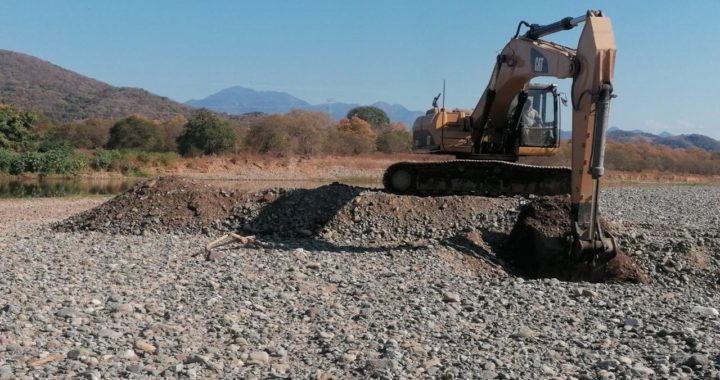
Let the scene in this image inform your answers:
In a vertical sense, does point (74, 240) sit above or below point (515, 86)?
below

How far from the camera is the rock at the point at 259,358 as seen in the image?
18.7 ft

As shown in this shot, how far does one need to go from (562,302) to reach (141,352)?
14.9ft

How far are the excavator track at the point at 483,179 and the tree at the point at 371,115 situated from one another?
2455 inches

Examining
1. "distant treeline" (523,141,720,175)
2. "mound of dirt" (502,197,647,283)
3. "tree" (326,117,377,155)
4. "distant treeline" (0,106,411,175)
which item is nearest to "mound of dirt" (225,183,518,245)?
"mound of dirt" (502,197,647,283)

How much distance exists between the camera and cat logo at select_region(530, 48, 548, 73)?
37.9ft

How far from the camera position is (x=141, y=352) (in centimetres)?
577

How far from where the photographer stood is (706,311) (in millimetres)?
7699

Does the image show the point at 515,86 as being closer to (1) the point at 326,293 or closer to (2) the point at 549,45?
(2) the point at 549,45

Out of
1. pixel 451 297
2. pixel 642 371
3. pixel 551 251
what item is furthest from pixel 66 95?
pixel 642 371

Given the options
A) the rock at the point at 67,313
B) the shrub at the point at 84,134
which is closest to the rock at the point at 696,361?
the rock at the point at 67,313

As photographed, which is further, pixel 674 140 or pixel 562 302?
pixel 674 140

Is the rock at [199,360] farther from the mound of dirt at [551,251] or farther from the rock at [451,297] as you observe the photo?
the mound of dirt at [551,251]

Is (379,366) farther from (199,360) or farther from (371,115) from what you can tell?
(371,115)

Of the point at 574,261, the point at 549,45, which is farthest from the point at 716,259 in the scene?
the point at 549,45
